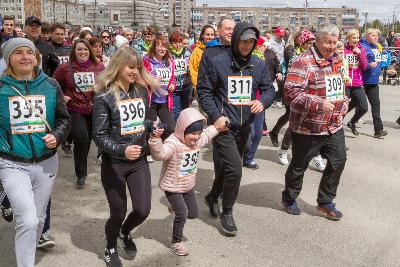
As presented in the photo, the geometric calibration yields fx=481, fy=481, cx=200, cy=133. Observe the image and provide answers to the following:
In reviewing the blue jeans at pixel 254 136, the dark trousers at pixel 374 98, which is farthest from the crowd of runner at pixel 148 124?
the dark trousers at pixel 374 98

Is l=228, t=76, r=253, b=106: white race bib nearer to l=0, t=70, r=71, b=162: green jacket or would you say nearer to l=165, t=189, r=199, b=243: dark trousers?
l=165, t=189, r=199, b=243: dark trousers

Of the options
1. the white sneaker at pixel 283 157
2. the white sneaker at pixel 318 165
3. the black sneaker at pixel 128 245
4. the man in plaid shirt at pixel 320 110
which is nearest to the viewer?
the black sneaker at pixel 128 245

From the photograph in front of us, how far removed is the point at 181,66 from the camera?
7996 millimetres

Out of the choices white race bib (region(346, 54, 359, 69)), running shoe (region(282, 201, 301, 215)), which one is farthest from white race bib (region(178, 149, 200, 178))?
white race bib (region(346, 54, 359, 69))

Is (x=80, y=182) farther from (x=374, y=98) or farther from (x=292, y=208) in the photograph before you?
(x=374, y=98)

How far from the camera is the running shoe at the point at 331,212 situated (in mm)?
5073

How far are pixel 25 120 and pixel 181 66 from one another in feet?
15.3

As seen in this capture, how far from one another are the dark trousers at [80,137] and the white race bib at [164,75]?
4.09ft

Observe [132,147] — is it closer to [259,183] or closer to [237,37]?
[237,37]

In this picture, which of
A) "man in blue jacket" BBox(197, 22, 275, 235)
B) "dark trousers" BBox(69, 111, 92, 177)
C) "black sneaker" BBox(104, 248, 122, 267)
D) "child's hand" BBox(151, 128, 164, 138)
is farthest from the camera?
"dark trousers" BBox(69, 111, 92, 177)

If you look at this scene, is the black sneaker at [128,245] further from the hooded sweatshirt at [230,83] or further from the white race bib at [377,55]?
the white race bib at [377,55]

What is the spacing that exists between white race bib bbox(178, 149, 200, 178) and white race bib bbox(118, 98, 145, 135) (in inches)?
18.6

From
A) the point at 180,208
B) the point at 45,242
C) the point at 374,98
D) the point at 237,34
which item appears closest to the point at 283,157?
the point at 374,98

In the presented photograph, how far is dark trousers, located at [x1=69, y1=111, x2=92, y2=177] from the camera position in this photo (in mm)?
5949
